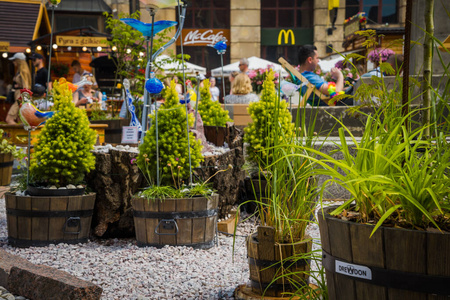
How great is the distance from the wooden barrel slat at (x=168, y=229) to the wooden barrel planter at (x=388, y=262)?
2371 mm

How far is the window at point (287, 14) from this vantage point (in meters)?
23.6

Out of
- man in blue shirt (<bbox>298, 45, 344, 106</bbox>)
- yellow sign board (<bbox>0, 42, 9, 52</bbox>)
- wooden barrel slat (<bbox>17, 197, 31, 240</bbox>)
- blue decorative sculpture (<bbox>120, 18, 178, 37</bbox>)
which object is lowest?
wooden barrel slat (<bbox>17, 197, 31, 240</bbox>)

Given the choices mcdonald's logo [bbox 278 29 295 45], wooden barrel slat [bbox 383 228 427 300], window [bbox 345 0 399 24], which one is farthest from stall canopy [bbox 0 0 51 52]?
wooden barrel slat [bbox 383 228 427 300]

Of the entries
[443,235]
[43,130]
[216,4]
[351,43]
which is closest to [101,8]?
[216,4]

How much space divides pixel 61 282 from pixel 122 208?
6.75 feet

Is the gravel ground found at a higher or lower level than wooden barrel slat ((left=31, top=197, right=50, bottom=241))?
lower

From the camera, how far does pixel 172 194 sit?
4.42 metres

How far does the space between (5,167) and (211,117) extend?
319 centimetres

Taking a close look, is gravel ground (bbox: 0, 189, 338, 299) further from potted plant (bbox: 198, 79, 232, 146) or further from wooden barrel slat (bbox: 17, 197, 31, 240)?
potted plant (bbox: 198, 79, 232, 146)

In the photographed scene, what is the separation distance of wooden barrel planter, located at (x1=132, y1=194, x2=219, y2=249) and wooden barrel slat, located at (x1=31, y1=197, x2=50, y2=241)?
75cm

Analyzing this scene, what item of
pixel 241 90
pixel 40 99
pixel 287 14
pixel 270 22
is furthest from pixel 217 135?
pixel 287 14

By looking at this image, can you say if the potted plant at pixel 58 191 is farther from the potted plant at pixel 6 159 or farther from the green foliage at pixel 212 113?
the potted plant at pixel 6 159

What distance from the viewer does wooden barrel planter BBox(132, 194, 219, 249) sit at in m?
4.27

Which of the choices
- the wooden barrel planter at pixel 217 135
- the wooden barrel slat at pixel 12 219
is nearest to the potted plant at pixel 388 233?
the wooden barrel slat at pixel 12 219
